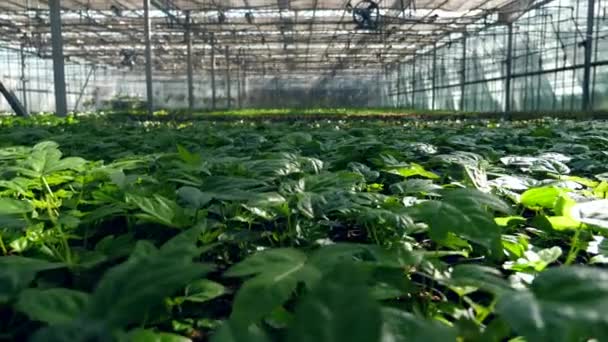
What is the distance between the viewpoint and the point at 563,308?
1.81ft

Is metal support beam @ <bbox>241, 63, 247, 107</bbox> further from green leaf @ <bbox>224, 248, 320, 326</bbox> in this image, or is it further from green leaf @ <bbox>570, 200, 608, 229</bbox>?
green leaf @ <bbox>224, 248, 320, 326</bbox>

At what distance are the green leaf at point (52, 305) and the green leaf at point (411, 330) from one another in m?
0.38

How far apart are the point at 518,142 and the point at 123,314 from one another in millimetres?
2920

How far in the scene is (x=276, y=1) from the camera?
16.7 m

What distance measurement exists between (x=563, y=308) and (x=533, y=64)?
68.9ft

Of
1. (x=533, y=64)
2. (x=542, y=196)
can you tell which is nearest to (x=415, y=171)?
(x=542, y=196)

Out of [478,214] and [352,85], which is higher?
[352,85]

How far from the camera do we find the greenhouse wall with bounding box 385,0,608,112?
15.0 m

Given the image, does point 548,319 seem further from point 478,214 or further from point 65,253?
point 65,253

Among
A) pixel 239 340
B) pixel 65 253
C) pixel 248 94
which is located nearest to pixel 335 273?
pixel 239 340

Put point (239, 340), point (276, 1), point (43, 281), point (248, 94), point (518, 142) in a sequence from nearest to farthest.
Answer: point (239, 340) < point (43, 281) < point (518, 142) < point (276, 1) < point (248, 94)

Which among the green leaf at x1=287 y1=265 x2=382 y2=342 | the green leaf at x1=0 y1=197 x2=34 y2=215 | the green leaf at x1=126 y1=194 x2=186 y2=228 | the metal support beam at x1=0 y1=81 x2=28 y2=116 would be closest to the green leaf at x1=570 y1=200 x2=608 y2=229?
the green leaf at x1=287 y1=265 x2=382 y2=342

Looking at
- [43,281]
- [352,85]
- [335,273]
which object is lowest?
[43,281]

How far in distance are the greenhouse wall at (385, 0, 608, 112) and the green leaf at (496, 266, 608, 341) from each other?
1575cm
